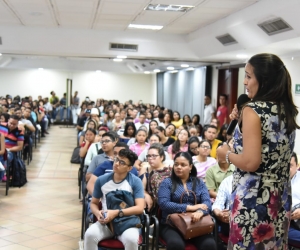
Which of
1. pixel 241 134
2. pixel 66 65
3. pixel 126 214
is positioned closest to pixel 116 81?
pixel 66 65

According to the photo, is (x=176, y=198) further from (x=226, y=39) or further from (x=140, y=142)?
(x=226, y=39)

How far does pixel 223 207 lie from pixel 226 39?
4876 millimetres

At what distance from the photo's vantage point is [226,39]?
27.2ft

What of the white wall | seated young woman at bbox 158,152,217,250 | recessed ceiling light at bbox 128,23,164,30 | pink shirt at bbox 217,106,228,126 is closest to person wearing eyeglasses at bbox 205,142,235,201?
seated young woman at bbox 158,152,217,250

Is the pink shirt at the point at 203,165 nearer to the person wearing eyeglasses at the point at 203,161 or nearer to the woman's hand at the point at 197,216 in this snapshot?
the person wearing eyeglasses at the point at 203,161

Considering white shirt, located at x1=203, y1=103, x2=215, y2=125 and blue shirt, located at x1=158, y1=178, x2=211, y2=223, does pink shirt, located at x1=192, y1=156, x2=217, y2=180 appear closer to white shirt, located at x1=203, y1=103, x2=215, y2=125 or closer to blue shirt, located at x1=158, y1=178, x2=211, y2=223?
blue shirt, located at x1=158, y1=178, x2=211, y2=223

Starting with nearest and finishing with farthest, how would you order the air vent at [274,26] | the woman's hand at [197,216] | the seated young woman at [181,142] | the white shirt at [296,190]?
1. the woman's hand at [197,216]
2. the white shirt at [296,190]
3. the air vent at [274,26]
4. the seated young woman at [181,142]

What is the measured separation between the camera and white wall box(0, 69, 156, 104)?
21.6 meters

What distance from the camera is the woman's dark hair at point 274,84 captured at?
1990 millimetres

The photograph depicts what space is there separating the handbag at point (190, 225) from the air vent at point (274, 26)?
11.3 feet

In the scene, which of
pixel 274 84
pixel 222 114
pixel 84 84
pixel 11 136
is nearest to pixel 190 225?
pixel 274 84

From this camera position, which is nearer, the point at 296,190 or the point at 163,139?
the point at 296,190

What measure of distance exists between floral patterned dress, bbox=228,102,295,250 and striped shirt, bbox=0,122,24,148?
5.80 meters

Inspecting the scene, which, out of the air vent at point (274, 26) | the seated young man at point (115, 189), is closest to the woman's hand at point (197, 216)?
the seated young man at point (115, 189)
